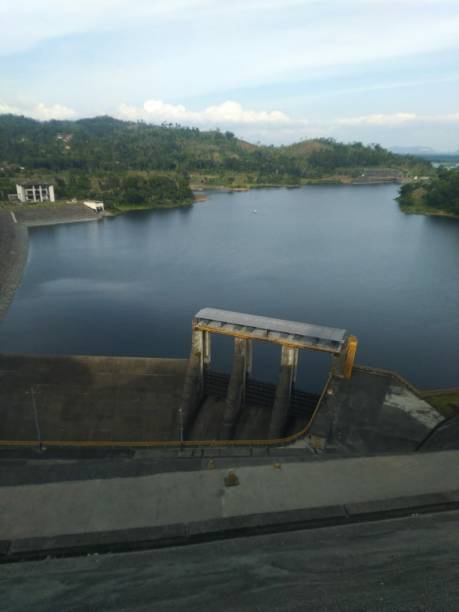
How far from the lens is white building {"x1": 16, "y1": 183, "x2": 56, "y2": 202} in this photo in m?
105

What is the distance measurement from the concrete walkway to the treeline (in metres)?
100

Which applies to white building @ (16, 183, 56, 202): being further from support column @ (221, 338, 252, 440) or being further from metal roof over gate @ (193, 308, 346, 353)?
support column @ (221, 338, 252, 440)

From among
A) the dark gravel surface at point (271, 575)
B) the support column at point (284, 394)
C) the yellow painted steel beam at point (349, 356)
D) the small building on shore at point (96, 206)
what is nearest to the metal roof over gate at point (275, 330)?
the yellow painted steel beam at point (349, 356)

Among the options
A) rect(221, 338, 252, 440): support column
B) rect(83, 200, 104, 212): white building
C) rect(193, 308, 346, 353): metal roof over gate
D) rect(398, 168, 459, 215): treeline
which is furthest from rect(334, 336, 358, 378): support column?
rect(398, 168, 459, 215): treeline

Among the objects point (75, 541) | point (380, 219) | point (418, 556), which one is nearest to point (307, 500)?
point (418, 556)

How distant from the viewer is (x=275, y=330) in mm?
22500

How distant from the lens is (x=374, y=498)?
1120 cm

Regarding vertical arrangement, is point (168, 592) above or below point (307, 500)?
above

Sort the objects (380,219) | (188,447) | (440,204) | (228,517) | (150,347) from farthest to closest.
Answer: (440,204), (380,219), (150,347), (188,447), (228,517)

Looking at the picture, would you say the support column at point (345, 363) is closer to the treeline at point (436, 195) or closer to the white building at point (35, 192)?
the treeline at point (436, 195)

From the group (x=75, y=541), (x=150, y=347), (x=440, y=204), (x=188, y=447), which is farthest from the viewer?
(x=440, y=204)

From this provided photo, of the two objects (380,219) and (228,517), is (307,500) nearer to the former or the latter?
(228,517)

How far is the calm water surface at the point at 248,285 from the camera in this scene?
122 ft

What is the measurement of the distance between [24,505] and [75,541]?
2429 mm
